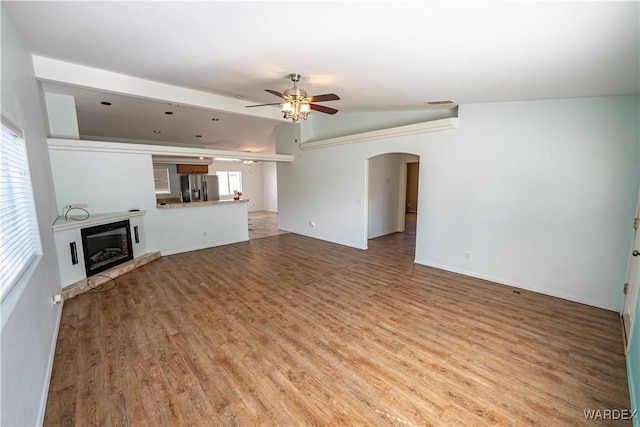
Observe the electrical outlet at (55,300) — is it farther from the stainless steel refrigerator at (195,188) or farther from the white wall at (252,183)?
the white wall at (252,183)

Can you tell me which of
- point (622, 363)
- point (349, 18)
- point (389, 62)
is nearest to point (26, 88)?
point (349, 18)

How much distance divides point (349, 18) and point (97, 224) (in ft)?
15.4

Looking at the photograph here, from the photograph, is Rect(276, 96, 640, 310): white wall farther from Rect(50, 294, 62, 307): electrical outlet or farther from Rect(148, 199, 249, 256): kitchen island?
Rect(50, 294, 62, 307): electrical outlet

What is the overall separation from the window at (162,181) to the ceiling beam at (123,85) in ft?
20.0

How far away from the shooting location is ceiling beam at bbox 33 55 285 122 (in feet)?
10.8

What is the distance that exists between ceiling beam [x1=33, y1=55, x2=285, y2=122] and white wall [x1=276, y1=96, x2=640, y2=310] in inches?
131

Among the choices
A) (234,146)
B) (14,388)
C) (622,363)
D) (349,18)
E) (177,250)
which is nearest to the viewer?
(14,388)

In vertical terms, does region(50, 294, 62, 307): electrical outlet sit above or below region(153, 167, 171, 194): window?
below

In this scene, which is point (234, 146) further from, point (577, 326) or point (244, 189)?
point (577, 326)

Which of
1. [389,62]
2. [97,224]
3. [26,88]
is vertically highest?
[389,62]

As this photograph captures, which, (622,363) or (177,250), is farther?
(177,250)

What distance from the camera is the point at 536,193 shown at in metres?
3.71

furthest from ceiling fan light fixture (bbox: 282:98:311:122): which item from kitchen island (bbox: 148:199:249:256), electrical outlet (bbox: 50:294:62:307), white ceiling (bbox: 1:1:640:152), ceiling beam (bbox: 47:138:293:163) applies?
kitchen island (bbox: 148:199:249:256)

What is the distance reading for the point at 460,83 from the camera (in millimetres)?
3172
